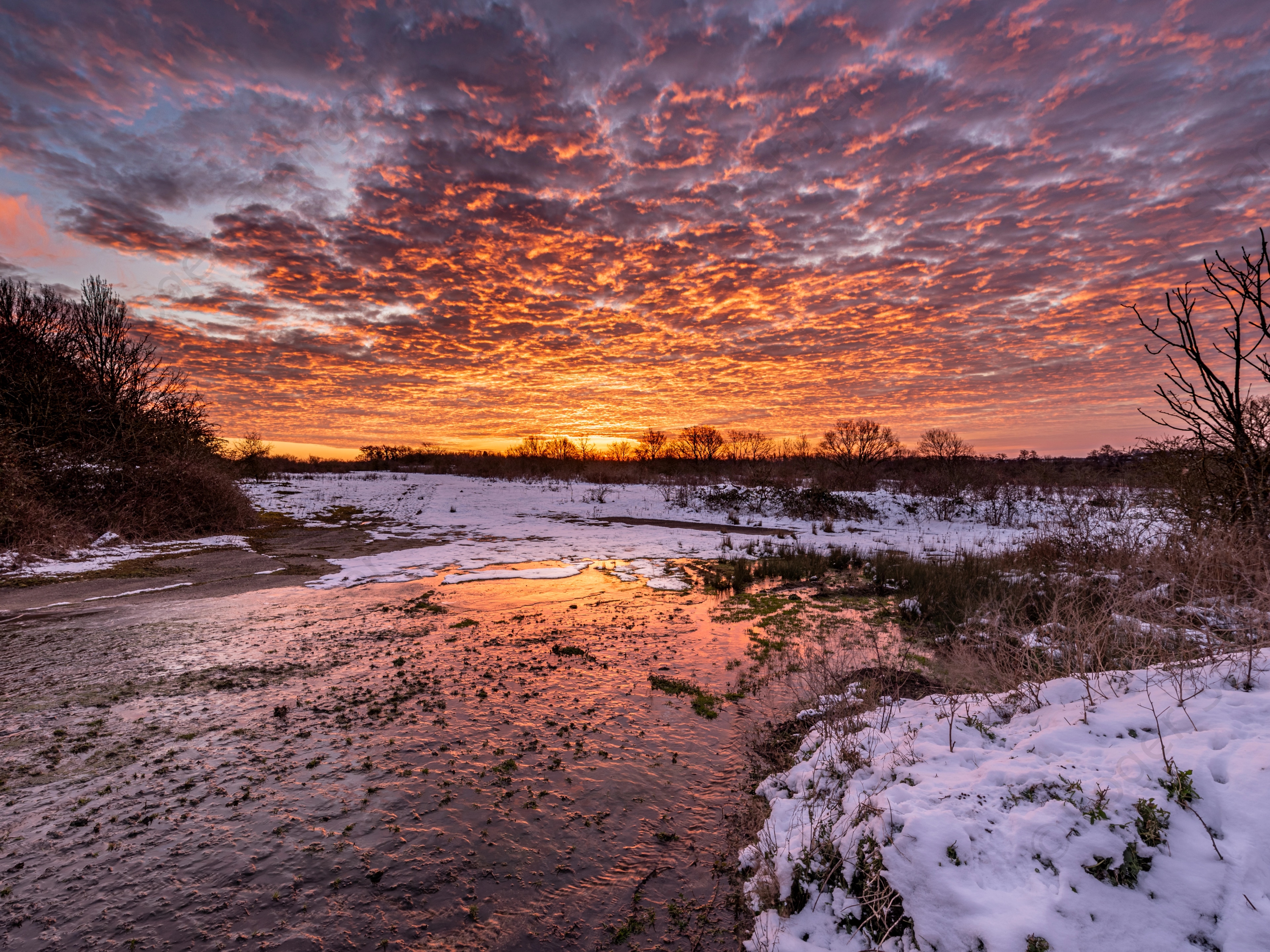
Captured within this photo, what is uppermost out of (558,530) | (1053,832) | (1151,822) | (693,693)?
(1151,822)

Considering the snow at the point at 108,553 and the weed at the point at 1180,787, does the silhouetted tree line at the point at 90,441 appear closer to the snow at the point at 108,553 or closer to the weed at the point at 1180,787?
the snow at the point at 108,553

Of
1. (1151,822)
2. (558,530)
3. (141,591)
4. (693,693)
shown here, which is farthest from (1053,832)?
(558,530)

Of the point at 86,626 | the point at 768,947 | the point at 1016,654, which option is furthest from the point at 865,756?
the point at 86,626

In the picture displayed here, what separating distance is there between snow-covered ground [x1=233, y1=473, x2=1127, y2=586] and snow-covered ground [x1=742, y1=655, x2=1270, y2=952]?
8191 mm

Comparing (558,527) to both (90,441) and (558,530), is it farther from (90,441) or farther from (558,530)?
(90,441)

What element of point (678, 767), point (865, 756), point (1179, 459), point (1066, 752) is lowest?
point (678, 767)

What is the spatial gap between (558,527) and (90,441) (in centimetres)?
1399

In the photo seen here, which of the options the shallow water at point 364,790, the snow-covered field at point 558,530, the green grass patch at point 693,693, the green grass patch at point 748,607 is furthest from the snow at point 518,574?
the green grass patch at point 693,693

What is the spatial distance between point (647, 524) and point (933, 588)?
12.6 metres

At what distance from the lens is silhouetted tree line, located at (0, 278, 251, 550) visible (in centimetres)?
1295

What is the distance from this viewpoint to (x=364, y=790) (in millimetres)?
4148

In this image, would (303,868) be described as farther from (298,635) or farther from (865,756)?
(298,635)

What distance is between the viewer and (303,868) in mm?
3352

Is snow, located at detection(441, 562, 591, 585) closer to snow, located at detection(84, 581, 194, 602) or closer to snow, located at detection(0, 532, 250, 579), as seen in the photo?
snow, located at detection(84, 581, 194, 602)
